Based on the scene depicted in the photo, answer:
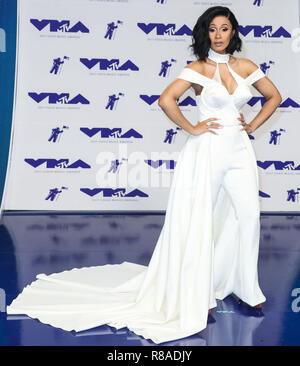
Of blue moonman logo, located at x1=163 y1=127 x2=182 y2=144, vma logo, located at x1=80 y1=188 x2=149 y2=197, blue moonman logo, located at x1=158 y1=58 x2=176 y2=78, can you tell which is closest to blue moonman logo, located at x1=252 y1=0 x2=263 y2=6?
blue moonman logo, located at x1=158 y1=58 x2=176 y2=78

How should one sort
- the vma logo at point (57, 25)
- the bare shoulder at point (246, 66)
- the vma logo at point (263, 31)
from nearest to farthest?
the bare shoulder at point (246, 66) → the vma logo at point (57, 25) → the vma logo at point (263, 31)

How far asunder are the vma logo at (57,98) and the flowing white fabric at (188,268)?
341 cm

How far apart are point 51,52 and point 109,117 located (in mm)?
1085

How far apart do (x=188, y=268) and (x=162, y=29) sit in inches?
164

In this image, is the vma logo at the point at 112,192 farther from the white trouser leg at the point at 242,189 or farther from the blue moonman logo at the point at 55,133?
the white trouser leg at the point at 242,189

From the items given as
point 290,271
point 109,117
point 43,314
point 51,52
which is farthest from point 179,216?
point 51,52

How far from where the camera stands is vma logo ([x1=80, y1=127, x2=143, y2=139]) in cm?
651

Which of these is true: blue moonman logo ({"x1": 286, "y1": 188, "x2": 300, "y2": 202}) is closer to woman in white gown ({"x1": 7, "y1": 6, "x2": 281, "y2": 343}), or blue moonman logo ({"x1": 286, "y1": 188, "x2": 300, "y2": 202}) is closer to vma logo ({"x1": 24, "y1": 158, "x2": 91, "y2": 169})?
vma logo ({"x1": 24, "y1": 158, "x2": 91, "y2": 169})

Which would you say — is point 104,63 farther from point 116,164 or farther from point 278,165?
point 278,165

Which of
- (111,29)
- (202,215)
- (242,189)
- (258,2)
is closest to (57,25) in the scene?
(111,29)

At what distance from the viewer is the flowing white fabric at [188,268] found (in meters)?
3.01

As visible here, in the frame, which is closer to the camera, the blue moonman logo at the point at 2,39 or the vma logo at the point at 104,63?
the blue moonman logo at the point at 2,39

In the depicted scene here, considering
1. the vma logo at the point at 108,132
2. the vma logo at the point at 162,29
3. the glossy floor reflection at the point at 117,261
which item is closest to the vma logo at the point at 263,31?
the vma logo at the point at 162,29
